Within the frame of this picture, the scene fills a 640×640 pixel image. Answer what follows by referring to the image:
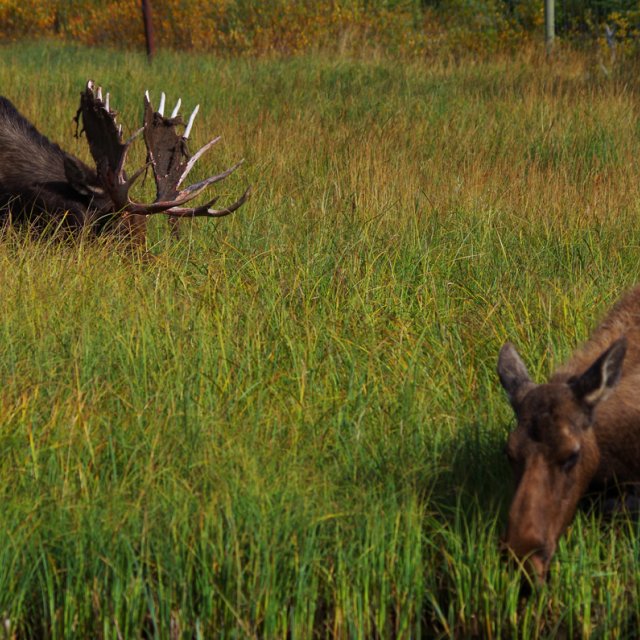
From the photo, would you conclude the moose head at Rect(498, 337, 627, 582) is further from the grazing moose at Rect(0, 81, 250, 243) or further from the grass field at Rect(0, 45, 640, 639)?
the grazing moose at Rect(0, 81, 250, 243)

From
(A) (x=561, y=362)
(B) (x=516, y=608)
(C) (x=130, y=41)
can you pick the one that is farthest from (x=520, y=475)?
(C) (x=130, y=41)

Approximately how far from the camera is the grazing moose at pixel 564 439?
10.3 ft

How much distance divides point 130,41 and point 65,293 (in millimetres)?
16374

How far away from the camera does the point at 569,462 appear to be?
329 cm

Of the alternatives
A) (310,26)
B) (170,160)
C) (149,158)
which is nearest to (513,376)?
(149,158)

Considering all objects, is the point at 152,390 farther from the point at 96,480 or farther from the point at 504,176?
the point at 504,176

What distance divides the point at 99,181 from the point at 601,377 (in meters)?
3.94

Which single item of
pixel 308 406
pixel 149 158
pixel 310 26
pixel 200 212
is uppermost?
pixel 310 26

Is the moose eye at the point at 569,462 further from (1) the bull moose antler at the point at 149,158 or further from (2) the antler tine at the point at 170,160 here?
(2) the antler tine at the point at 170,160

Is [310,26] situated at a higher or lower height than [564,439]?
higher

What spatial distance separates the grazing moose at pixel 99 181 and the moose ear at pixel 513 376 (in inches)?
110

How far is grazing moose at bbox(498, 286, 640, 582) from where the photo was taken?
10.3ft

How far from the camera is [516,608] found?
3201mm

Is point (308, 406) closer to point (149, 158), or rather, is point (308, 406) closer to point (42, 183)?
point (149, 158)
